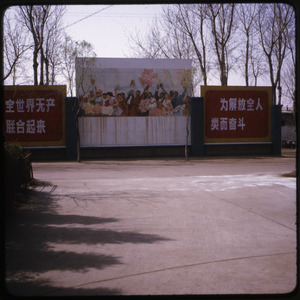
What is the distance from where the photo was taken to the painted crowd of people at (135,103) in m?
24.6

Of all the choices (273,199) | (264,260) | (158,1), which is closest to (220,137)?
(273,199)

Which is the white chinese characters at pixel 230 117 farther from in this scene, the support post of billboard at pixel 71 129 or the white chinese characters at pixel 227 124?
the support post of billboard at pixel 71 129

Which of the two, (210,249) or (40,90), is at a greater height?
(40,90)

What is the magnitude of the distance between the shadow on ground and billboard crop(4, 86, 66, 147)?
1548cm

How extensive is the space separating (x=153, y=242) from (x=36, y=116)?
761 inches

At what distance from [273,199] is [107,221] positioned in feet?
14.9

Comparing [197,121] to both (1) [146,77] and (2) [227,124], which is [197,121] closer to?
(2) [227,124]

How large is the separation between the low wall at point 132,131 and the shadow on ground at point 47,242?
15.6m

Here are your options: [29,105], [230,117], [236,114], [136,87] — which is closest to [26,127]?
[29,105]

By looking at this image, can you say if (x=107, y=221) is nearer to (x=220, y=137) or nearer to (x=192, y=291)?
(x=192, y=291)

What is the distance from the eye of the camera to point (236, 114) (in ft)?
84.5

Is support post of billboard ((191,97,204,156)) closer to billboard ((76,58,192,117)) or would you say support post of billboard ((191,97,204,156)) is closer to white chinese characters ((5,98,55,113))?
billboard ((76,58,192,117))

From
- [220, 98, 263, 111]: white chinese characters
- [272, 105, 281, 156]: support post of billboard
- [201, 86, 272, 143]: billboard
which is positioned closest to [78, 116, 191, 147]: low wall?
[201, 86, 272, 143]: billboard

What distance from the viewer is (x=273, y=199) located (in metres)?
9.83
